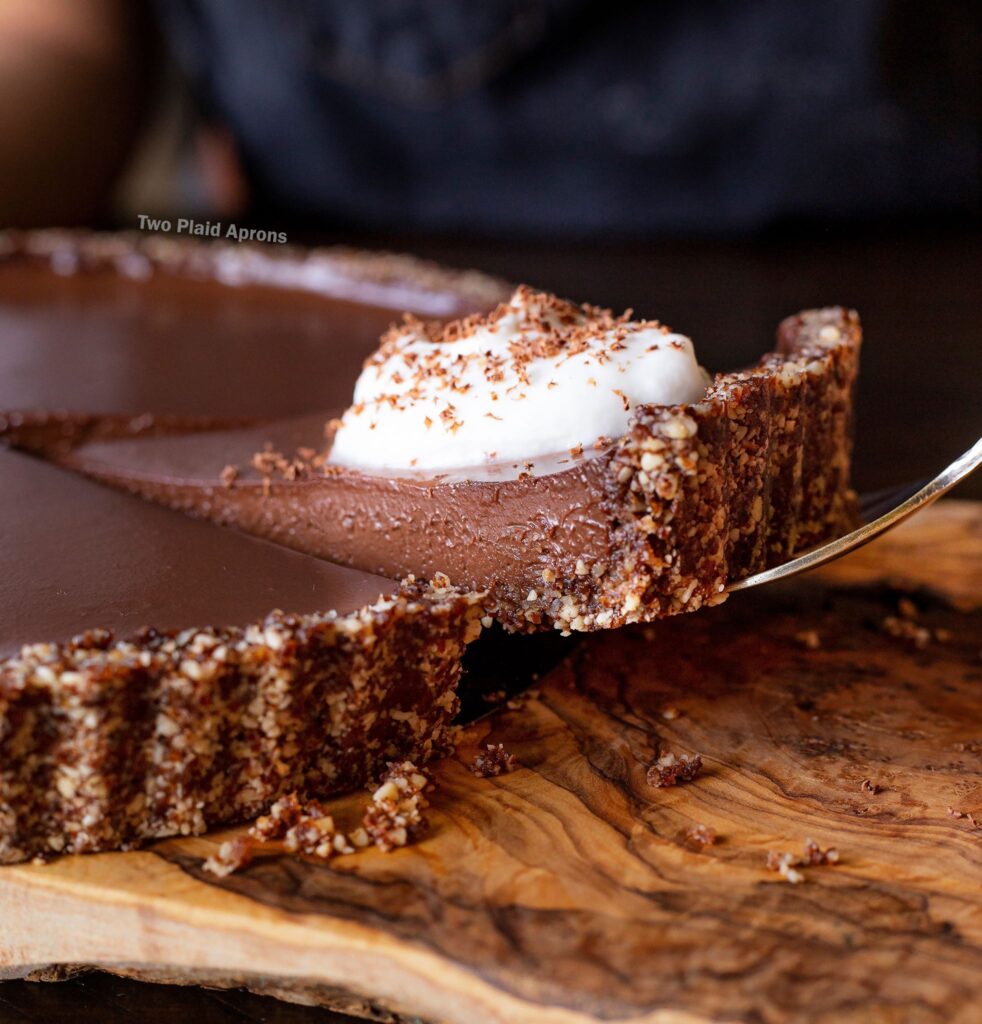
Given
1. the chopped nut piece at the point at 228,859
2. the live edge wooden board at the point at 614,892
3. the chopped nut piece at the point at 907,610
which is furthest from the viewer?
the chopped nut piece at the point at 907,610

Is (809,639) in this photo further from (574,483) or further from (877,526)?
(574,483)

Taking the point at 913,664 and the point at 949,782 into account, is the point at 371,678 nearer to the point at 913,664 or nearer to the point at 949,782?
the point at 949,782

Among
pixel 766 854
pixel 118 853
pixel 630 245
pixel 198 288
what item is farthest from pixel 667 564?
pixel 630 245

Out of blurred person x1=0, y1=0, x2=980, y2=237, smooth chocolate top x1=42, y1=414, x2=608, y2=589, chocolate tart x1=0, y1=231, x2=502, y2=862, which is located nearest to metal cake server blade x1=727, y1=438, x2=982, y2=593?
smooth chocolate top x1=42, y1=414, x2=608, y2=589

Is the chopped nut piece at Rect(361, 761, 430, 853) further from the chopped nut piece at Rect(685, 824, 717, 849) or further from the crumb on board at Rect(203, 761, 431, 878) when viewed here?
the chopped nut piece at Rect(685, 824, 717, 849)

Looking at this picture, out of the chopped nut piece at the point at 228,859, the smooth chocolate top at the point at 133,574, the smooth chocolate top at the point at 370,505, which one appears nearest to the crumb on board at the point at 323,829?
the chopped nut piece at the point at 228,859

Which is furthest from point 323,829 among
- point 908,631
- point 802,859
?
point 908,631

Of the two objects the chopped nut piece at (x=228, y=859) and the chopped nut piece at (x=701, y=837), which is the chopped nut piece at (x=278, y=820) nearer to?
the chopped nut piece at (x=228, y=859)
